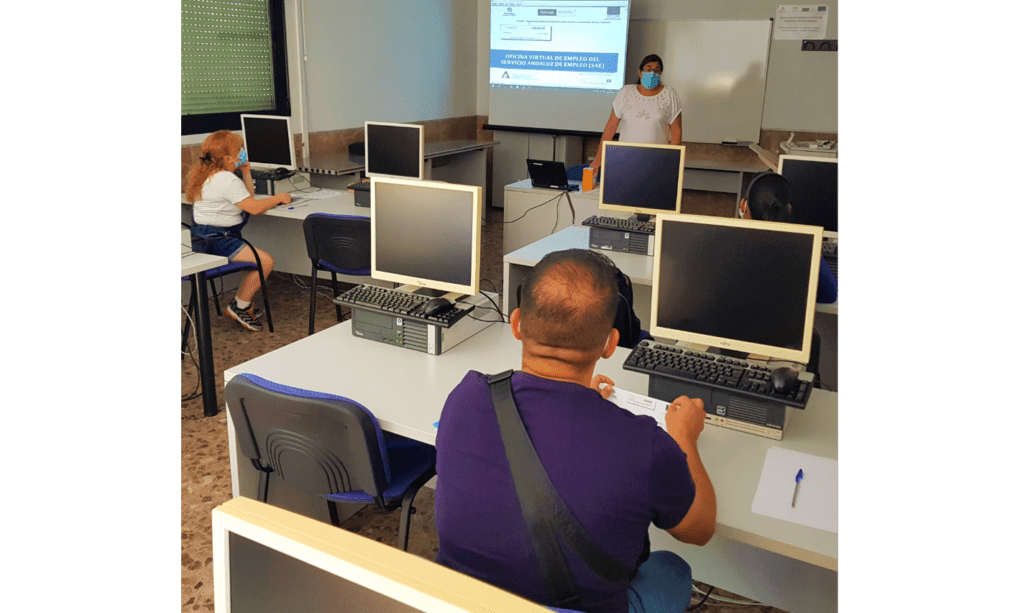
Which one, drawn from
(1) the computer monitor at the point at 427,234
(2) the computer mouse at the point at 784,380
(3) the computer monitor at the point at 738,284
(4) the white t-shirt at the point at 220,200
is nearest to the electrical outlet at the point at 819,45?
(4) the white t-shirt at the point at 220,200

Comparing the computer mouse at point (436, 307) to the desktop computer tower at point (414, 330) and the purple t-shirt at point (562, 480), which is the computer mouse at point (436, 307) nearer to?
the desktop computer tower at point (414, 330)

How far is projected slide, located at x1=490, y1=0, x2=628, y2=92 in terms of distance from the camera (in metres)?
6.82

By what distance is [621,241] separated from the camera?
362cm

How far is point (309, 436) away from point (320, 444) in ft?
0.11

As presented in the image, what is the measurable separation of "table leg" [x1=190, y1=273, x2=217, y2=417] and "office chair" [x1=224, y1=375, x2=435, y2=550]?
1.38 meters

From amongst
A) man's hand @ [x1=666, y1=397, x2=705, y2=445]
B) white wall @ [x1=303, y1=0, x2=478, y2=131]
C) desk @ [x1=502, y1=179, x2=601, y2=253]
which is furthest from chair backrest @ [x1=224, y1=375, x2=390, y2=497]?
white wall @ [x1=303, y1=0, x2=478, y2=131]

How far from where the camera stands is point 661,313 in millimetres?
2014

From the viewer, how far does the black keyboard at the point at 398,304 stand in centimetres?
227

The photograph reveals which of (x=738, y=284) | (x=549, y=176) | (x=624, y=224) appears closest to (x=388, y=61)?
(x=549, y=176)

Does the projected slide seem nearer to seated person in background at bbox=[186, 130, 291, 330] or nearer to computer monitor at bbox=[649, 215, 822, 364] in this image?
seated person in background at bbox=[186, 130, 291, 330]

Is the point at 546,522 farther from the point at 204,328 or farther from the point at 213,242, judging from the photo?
the point at 213,242
